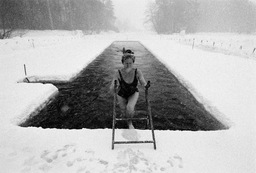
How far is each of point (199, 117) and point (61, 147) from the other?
4.78 meters

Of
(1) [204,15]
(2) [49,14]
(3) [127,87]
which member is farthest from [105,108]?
(1) [204,15]

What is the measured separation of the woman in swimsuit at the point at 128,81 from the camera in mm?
4625

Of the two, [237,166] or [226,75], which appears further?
[226,75]

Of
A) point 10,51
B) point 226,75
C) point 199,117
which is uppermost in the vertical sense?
point 10,51

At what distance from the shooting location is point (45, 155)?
3842mm

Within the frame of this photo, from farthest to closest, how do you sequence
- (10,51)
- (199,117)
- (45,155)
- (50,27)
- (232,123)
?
(50,27), (10,51), (199,117), (232,123), (45,155)

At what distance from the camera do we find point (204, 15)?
7206cm

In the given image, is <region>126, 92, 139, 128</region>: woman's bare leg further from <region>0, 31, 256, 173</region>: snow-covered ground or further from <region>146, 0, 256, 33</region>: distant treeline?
<region>146, 0, 256, 33</region>: distant treeline

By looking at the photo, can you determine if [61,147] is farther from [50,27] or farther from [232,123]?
[50,27]

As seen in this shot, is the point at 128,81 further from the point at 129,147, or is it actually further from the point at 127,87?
the point at 129,147

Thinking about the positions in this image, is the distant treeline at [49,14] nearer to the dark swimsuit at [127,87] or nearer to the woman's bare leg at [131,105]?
the dark swimsuit at [127,87]

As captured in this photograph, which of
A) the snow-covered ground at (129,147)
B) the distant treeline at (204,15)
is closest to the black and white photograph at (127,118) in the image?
the snow-covered ground at (129,147)

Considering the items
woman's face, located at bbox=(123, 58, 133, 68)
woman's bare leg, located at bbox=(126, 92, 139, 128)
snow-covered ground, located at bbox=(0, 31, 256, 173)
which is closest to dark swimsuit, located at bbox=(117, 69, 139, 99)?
woman's bare leg, located at bbox=(126, 92, 139, 128)

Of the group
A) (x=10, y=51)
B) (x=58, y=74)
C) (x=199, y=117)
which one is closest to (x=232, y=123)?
(x=199, y=117)
